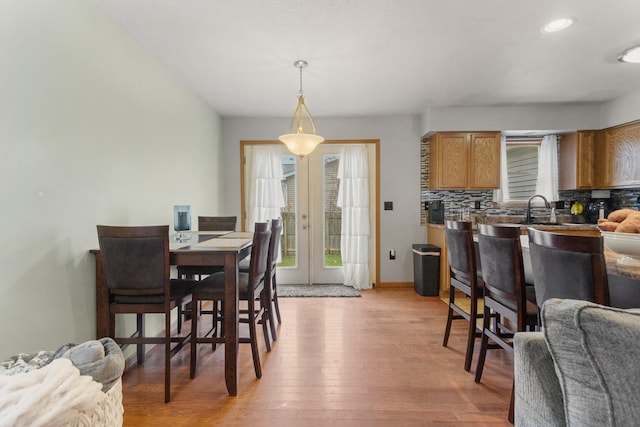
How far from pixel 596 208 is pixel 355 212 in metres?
3.19

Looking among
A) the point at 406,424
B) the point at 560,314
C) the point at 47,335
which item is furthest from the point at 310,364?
the point at 560,314

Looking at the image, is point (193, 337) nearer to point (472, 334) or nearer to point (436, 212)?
point (472, 334)

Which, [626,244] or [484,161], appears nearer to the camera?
[626,244]

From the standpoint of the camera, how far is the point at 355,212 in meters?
4.24

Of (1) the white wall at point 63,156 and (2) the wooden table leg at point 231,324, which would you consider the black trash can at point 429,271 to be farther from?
(1) the white wall at point 63,156

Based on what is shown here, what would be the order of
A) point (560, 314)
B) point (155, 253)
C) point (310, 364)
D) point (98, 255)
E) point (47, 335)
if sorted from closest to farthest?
point (560, 314), point (47, 335), point (155, 253), point (98, 255), point (310, 364)

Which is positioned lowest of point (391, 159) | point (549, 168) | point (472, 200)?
point (472, 200)

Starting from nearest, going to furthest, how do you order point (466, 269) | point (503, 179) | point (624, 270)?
point (624, 270), point (466, 269), point (503, 179)

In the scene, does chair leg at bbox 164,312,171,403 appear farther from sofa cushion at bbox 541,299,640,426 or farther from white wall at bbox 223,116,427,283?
white wall at bbox 223,116,427,283

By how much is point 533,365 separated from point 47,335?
2107mm

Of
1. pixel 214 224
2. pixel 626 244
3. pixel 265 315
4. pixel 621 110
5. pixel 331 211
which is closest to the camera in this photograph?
pixel 626 244

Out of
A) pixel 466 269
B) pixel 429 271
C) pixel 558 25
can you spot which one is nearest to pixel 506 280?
pixel 466 269

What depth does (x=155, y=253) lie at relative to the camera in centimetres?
169

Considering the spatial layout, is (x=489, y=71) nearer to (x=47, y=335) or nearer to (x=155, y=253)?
(x=155, y=253)
